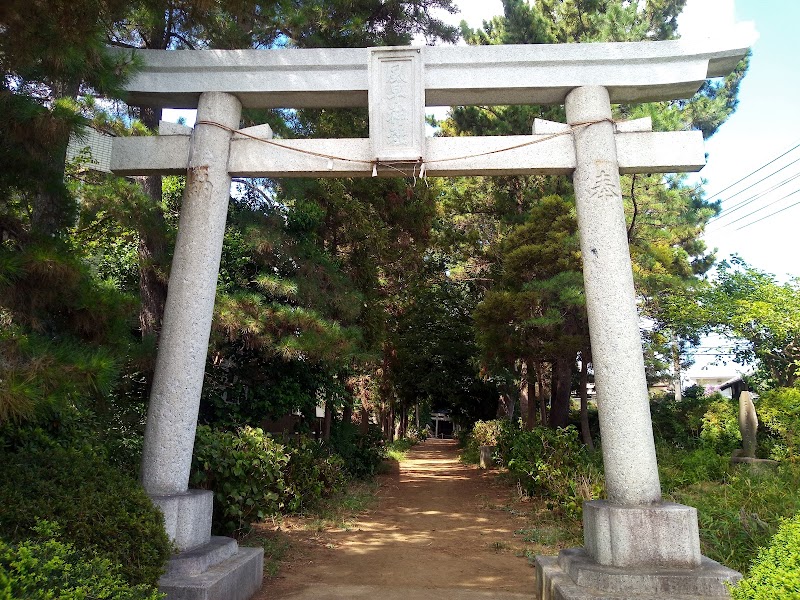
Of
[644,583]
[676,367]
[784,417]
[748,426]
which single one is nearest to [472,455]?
[676,367]

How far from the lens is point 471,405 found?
2405 cm

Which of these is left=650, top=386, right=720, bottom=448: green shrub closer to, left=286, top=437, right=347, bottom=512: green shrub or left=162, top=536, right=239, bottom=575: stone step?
left=286, top=437, right=347, bottom=512: green shrub

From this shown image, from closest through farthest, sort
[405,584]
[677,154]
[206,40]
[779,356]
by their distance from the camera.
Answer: [677,154], [405,584], [206,40], [779,356]

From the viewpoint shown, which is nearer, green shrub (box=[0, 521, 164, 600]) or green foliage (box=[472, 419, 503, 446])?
green shrub (box=[0, 521, 164, 600])

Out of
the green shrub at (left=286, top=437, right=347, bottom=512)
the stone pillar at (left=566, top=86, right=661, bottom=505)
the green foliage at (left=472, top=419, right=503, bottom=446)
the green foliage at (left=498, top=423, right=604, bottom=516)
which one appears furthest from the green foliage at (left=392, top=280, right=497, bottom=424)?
the stone pillar at (left=566, top=86, right=661, bottom=505)

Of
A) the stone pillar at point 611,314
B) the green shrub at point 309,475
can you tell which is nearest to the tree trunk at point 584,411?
the green shrub at point 309,475

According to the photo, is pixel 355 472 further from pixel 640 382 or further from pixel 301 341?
pixel 640 382

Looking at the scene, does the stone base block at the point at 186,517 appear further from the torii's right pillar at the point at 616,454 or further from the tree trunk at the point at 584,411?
the tree trunk at the point at 584,411

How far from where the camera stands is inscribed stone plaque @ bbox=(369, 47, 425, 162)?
5031 millimetres

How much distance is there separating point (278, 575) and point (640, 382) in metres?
3.77

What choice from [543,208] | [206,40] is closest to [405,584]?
[206,40]

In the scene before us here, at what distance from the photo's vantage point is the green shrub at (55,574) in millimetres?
2391

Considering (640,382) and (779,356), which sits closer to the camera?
(640,382)

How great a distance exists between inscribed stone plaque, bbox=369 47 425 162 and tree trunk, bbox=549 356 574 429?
800cm
